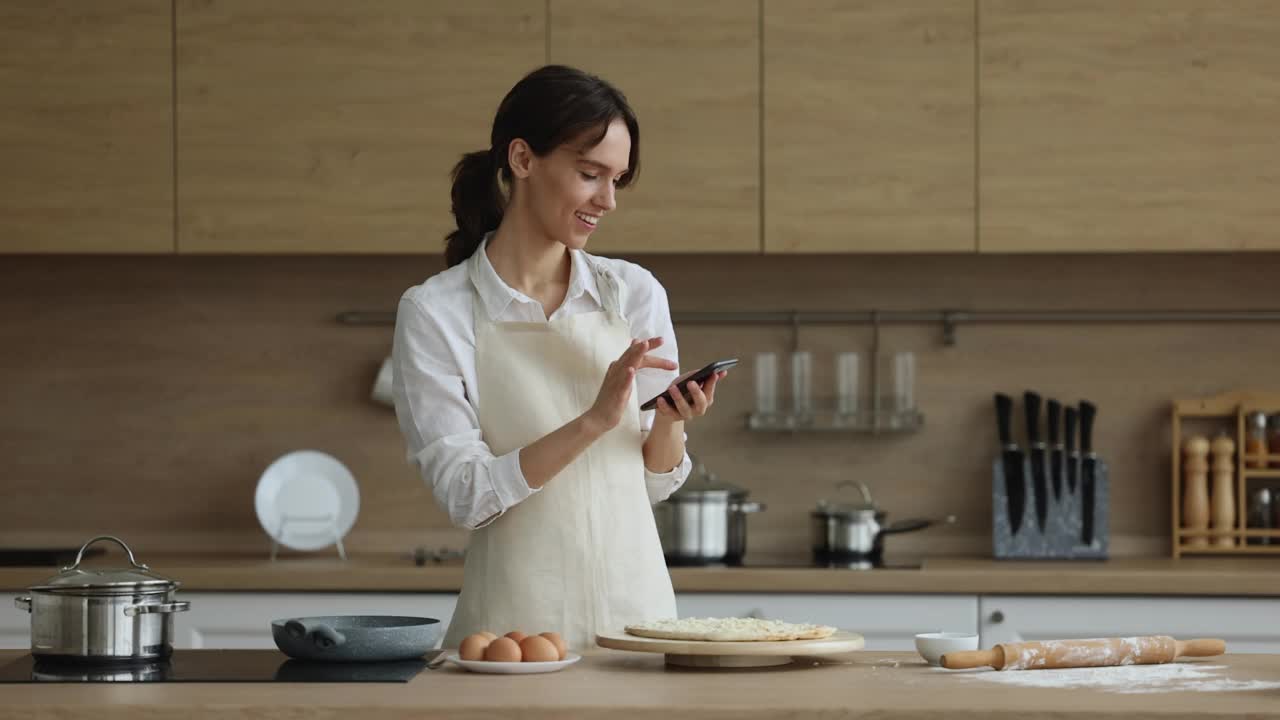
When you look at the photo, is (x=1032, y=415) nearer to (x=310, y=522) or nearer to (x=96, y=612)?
(x=310, y=522)

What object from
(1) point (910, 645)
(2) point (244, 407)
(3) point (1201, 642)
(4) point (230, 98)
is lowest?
(1) point (910, 645)

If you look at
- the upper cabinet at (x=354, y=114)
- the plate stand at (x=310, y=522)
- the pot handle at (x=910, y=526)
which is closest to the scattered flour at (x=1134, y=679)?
the pot handle at (x=910, y=526)

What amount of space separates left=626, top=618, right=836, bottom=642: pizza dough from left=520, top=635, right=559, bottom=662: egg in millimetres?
120

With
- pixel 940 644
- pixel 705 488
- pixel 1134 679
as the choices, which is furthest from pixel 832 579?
pixel 1134 679

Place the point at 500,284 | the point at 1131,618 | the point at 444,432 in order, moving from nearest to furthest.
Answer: the point at 444,432, the point at 500,284, the point at 1131,618

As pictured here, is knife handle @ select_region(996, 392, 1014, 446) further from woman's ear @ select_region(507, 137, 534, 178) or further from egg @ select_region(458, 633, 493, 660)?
egg @ select_region(458, 633, 493, 660)

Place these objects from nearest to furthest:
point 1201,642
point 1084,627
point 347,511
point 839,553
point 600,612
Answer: point 1201,642 < point 600,612 < point 1084,627 < point 839,553 < point 347,511

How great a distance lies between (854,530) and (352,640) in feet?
6.00

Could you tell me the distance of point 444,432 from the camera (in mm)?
2020

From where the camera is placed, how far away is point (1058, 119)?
3354 millimetres

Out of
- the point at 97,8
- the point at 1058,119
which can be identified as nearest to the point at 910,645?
the point at 1058,119

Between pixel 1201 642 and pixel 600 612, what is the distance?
769 mm

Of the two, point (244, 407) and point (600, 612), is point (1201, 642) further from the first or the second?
point (244, 407)

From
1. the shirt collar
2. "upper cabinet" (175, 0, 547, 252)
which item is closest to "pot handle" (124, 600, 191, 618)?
the shirt collar
